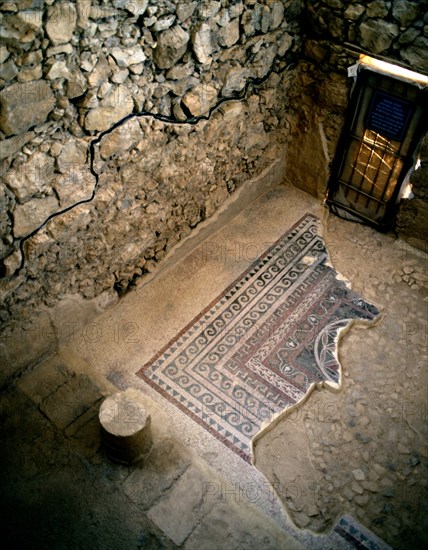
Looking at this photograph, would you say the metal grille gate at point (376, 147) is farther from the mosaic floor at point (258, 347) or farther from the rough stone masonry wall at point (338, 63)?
the mosaic floor at point (258, 347)

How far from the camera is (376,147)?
4.25 metres

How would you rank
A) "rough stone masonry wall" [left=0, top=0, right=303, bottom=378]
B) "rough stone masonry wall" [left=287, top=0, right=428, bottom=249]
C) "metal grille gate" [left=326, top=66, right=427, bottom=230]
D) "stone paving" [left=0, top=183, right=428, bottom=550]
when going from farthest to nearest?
"metal grille gate" [left=326, top=66, right=427, bottom=230]
"rough stone masonry wall" [left=287, top=0, right=428, bottom=249]
"stone paving" [left=0, top=183, right=428, bottom=550]
"rough stone masonry wall" [left=0, top=0, right=303, bottom=378]

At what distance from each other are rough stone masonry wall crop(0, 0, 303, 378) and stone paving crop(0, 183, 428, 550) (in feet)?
0.99

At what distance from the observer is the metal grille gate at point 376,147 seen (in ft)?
12.8

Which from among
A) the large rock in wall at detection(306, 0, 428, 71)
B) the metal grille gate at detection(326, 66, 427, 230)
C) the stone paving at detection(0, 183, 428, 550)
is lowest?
the stone paving at detection(0, 183, 428, 550)

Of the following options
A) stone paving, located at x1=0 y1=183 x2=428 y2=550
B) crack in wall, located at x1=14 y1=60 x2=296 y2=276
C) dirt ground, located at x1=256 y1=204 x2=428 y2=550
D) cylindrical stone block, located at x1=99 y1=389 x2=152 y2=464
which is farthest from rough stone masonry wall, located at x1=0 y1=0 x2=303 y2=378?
dirt ground, located at x1=256 y1=204 x2=428 y2=550

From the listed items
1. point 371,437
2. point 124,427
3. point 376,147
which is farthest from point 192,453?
point 376,147

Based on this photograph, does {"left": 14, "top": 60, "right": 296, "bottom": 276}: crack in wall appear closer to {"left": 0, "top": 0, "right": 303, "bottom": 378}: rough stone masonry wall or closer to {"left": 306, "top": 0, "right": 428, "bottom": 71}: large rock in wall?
{"left": 0, "top": 0, "right": 303, "bottom": 378}: rough stone masonry wall

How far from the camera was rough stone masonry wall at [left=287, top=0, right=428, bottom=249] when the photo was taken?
3586 millimetres

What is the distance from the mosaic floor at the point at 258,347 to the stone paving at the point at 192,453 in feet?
0.33

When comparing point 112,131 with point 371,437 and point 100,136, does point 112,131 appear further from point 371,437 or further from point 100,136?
point 371,437

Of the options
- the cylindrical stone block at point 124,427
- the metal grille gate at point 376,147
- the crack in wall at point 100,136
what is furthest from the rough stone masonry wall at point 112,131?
the cylindrical stone block at point 124,427

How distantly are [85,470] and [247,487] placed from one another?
92cm

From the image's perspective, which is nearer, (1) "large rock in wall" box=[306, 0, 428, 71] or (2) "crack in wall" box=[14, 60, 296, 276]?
(2) "crack in wall" box=[14, 60, 296, 276]
